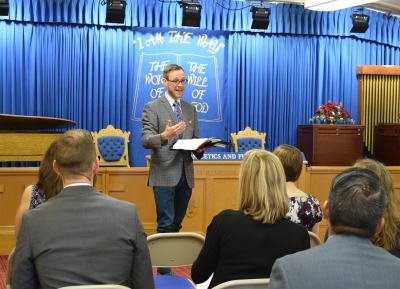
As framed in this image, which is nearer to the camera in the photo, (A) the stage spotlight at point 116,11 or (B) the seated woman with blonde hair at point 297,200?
(B) the seated woman with blonde hair at point 297,200

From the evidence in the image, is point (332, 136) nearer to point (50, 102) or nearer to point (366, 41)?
point (366, 41)

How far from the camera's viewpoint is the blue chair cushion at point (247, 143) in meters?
9.84

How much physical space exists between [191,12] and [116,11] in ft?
3.67

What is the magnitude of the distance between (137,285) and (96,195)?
14.6 inches

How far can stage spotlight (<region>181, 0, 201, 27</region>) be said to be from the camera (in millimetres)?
8977

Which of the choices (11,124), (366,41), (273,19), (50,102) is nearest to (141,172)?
(11,124)

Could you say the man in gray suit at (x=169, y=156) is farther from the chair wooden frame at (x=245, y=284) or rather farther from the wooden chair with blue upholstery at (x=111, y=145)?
the wooden chair with blue upholstery at (x=111, y=145)

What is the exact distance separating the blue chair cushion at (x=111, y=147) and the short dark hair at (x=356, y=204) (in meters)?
7.91

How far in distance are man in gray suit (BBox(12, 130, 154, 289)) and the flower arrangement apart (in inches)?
322

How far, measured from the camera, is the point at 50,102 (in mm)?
9484

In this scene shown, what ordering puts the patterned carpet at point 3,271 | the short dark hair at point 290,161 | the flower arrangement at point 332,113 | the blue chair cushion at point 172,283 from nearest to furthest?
1. the blue chair cushion at point 172,283
2. the short dark hair at point 290,161
3. the patterned carpet at point 3,271
4. the flower arrangement at point 332,113

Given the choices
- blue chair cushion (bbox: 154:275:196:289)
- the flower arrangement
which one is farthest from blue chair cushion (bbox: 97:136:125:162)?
blue chair cushion (bbox: 154:275:196:289)

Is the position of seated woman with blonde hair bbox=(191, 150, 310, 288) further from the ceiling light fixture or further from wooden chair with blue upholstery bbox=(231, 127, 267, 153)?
the ceiling light fixture

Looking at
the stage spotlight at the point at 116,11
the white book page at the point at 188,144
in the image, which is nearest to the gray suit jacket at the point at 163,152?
the white book page at the point at 188,144
